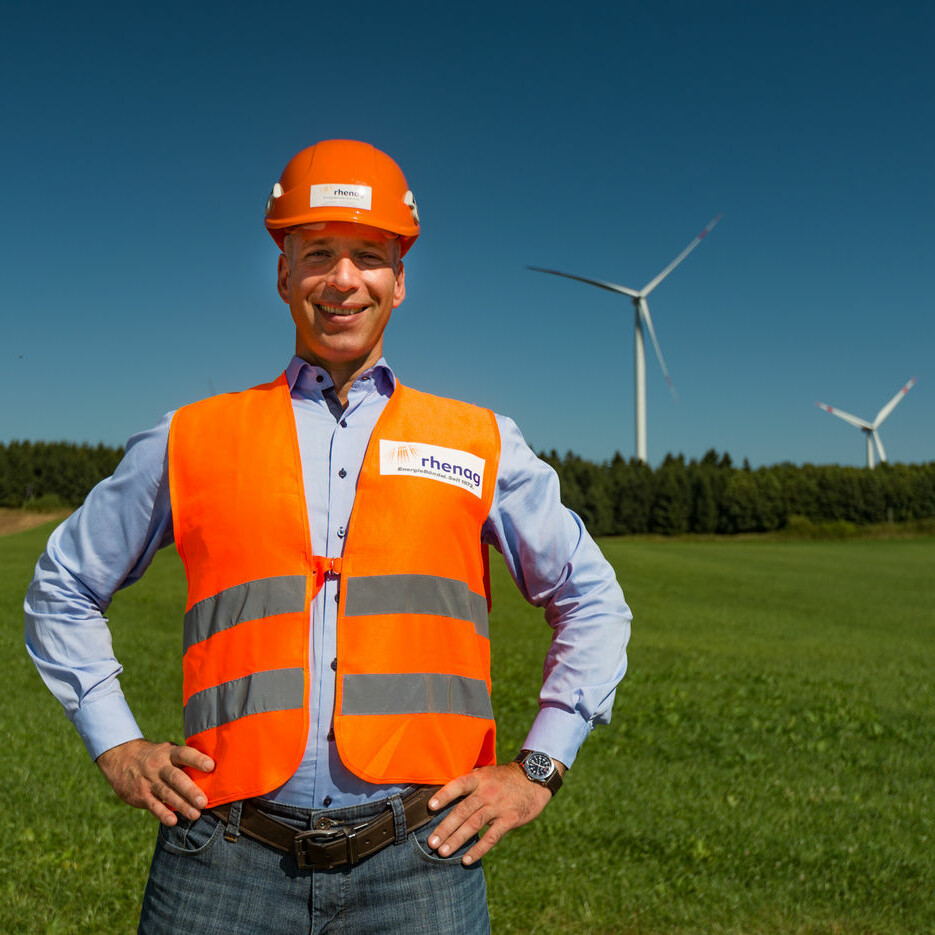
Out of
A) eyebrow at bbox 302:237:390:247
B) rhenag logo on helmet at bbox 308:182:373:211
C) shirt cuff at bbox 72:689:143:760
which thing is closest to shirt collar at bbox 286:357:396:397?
eyebrow at bbox 302:237:390:247

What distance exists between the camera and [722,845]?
6824 millimetres

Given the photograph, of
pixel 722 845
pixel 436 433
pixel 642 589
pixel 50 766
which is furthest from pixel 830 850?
pixel 642 589

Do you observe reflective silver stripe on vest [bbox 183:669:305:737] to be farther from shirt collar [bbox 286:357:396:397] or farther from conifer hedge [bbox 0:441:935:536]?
conifer hedge [bbox 0:441:935:536]

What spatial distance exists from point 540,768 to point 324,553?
2.62 feet

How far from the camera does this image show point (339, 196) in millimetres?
2549

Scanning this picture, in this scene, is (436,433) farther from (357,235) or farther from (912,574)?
(912,574)

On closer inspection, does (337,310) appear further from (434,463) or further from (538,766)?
(538,766)

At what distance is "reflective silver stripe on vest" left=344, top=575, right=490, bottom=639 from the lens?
7.69ft

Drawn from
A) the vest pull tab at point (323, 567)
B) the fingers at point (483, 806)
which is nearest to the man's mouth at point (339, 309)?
the vest pull tab at point (323, 567)

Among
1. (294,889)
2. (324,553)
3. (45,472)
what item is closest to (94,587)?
(324,553)

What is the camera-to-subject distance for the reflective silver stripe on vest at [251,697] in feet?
7.49

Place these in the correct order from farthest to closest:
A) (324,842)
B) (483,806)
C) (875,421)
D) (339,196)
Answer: (875,421), (339,196), (483,806), (324,842)

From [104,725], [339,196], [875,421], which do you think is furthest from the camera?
[875,421]

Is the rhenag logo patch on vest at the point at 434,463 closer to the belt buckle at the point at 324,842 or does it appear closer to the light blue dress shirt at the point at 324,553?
the light blue dress shirt at the point at 324,553
